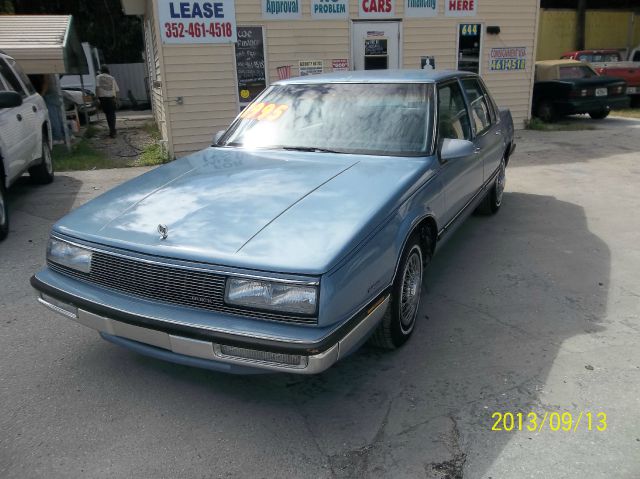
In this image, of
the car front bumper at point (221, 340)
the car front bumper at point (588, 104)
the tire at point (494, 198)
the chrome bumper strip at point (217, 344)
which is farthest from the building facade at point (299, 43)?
the chrome bumper strip at point (217, 344)

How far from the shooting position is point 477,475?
7.77ft

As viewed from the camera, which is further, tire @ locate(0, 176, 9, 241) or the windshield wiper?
tire @ locate(0, 176, 9, 241)

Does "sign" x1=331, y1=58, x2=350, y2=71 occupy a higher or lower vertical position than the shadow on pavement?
higher

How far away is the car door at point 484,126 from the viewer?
482cm

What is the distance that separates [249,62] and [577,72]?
844 cm

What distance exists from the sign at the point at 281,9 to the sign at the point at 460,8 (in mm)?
3268

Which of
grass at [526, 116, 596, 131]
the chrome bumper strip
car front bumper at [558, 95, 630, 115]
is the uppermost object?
the chrome bumper strip

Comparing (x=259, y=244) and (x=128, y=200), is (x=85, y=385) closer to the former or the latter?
(x=128, y=200)

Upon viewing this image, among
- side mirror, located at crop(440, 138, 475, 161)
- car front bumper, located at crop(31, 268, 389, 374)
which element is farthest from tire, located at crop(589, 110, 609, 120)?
car front bumper, located at crop(31, 268, 389, 374)

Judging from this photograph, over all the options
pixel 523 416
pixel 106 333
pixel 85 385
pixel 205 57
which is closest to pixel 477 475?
pixel 523 416

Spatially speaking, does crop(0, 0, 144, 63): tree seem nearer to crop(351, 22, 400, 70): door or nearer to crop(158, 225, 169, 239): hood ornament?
crop(351, 22, 400, 70): door

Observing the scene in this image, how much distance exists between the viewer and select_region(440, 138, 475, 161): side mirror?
3.65 metres

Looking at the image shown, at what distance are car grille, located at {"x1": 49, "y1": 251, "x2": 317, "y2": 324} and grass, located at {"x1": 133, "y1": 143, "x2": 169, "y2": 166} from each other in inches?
288

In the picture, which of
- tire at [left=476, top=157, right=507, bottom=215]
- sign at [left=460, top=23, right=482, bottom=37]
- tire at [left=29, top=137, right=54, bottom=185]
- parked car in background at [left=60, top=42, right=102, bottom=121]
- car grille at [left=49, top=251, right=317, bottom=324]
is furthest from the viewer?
parked car in background at [left=60, top=42, right=102, bottom=121]
